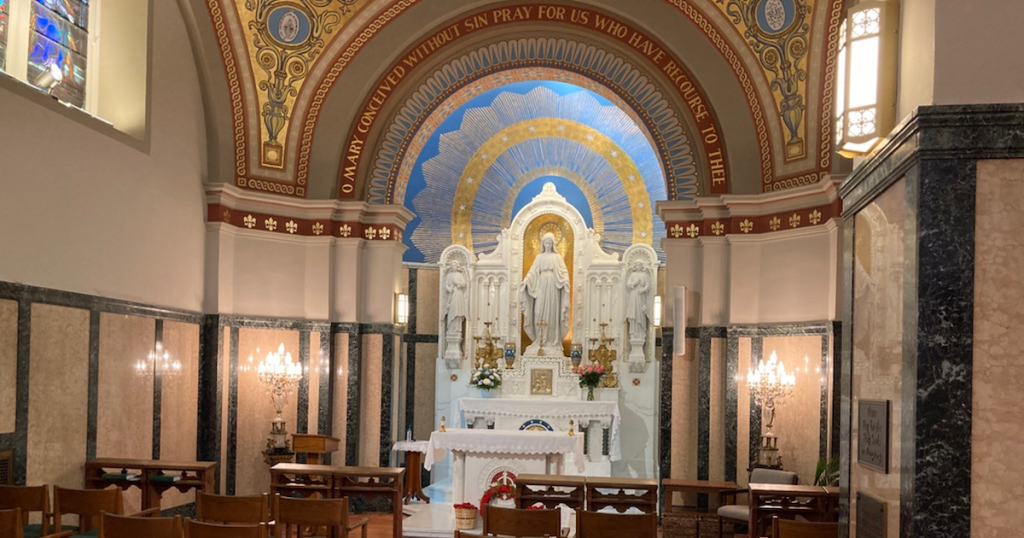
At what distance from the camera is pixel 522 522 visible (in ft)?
23.3

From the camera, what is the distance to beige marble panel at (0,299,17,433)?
26.2 ft

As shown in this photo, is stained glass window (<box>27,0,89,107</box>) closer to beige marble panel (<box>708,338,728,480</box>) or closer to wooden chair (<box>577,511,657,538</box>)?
wooden chair (<box>577,511,657,538</box>)

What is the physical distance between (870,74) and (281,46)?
8.68 metres

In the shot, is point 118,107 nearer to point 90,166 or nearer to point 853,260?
point 90,166

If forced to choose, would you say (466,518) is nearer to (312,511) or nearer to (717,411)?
(717,411)

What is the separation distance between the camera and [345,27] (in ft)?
41.5

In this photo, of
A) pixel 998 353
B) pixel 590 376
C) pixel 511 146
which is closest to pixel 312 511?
pixel 998 353

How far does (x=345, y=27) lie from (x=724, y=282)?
19.4ft

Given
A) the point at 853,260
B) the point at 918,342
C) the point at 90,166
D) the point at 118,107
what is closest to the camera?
the point at 918,342

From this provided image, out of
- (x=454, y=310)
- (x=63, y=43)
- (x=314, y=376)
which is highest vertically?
(x=63, y=43)

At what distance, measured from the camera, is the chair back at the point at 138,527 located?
6.15m

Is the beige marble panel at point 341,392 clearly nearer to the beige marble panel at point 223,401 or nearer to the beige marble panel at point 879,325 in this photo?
the beige marble panel at point 223,401

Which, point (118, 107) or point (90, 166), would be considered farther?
point (118, 107)

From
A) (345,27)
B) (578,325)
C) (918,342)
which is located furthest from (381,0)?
(918,342)
